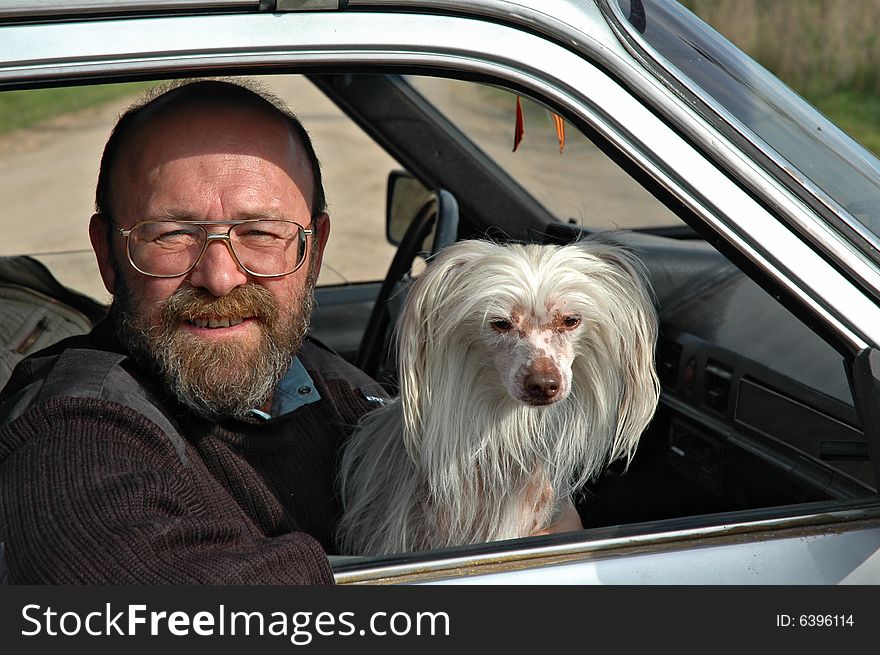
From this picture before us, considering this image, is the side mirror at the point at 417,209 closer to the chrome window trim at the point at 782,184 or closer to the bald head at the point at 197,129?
the bald head at the point at 197,129

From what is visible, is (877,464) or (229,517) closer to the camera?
(877,464)

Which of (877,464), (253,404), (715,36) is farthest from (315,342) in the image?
(877,464)

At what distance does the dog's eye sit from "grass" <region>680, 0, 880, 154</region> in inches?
615

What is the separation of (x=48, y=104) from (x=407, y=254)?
1916cm

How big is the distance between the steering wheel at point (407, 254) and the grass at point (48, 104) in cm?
1675

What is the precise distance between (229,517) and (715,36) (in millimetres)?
1295

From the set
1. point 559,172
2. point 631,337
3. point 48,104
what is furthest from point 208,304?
point 48,104

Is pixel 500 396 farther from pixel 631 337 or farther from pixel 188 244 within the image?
pixel 188 244

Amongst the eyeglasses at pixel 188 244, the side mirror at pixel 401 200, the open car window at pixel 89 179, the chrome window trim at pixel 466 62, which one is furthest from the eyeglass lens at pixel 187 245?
the open car window at pixel 89 179

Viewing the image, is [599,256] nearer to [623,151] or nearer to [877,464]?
[623,151]

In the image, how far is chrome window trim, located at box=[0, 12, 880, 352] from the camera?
1478 millimetres

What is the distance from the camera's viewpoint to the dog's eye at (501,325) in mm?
2040

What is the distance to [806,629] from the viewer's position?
1.58 metres

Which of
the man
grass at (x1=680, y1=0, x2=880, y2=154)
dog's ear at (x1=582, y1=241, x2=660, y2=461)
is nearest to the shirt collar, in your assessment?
the man
